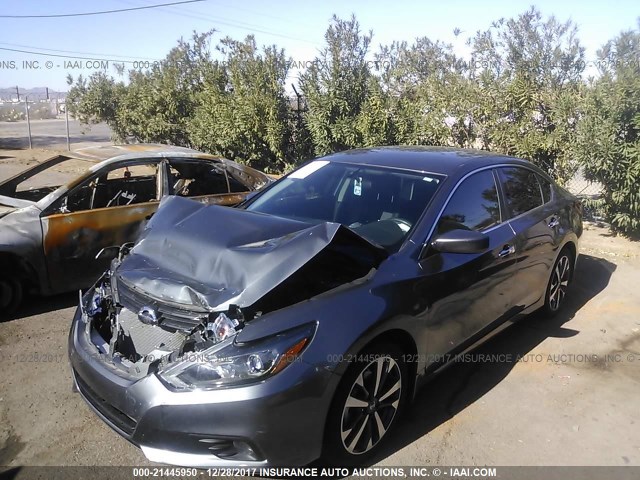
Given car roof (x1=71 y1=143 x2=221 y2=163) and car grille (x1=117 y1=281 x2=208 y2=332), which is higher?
car roof (x1=71 y1=143 x2=221 y2=163)

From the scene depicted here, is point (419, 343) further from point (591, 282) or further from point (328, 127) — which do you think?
point (328, 127)

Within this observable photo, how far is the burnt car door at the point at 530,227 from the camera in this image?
402cm

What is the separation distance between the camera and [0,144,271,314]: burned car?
15.2ft

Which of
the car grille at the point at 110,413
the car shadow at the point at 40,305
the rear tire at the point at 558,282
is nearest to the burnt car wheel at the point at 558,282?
the rear tire at the point at 558,282

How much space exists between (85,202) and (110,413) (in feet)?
9.93

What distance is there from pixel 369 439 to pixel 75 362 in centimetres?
168

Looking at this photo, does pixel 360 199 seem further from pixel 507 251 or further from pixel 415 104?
pixel 415 104

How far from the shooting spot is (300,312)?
98.4 inches

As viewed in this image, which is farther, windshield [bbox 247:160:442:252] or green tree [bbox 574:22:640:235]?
green tree [bbox 574:22:640:235]

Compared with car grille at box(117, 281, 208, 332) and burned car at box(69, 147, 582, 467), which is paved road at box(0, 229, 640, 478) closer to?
burned car at box(69, 147, 582, 467)

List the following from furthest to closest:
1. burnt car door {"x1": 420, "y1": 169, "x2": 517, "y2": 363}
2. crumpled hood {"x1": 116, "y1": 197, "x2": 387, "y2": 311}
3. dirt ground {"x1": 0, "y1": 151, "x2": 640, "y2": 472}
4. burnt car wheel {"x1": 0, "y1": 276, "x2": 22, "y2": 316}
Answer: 1. burnt car wheel {"x1": 0, "y1": 276, "x2": 22, "y2": 316}
2. burnt car door {"x1": 420, "y1": 169, "x2": 517, "y2": 363}
3. dirt ground {"x1": 0, "y1": 151, "x2": 640, "y2": 472}
4. crumpled hood {"x1": 116, "y1": 197, "x2": 387, "y2": 311}

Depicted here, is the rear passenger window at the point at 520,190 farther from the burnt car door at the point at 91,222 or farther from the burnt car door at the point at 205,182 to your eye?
the burnt car door at the point at 91,222

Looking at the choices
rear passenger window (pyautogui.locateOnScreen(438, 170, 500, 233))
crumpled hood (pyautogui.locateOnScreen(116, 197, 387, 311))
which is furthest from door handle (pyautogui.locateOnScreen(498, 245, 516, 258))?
crumpled hood (pyautogui.locateOnScreen(116, 197, 387, 311))

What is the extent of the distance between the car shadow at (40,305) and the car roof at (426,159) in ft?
9.87
